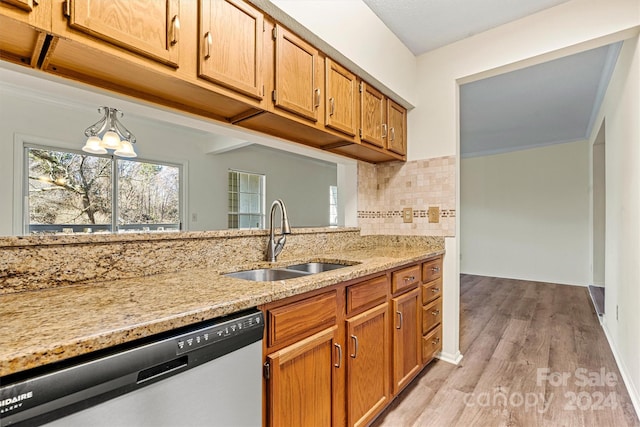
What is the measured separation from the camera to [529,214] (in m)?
5.34

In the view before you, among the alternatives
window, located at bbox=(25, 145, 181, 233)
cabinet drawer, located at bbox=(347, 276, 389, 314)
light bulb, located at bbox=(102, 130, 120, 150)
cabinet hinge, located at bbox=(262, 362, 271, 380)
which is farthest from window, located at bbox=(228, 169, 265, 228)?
cabinet hinge, located at bbox=(262, 362, 271, 380)

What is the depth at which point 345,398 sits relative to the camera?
139 centimetres

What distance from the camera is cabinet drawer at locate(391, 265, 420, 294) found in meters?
1.78

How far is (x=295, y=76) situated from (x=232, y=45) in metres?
0.38

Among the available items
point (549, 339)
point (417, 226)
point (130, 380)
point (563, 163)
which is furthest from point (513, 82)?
point (130, 380)

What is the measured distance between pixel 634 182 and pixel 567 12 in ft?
3.77

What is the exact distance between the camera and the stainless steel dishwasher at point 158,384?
1.94ft

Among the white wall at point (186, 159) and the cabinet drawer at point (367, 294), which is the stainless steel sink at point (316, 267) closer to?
the cabinet drawer at point (367, 294)

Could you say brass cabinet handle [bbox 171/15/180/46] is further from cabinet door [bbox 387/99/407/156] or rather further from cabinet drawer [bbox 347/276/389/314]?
cabinet door [bbox 387/99/407/156]

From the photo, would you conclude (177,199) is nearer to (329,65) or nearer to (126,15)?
(329,65)

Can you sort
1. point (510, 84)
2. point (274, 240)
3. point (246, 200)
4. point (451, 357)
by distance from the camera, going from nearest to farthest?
point (274, 240) < point (451, 357) < point (510, 84) < point (246, 200)

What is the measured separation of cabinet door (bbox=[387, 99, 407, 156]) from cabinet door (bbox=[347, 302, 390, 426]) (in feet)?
4.34

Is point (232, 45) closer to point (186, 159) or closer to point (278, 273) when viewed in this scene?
point (278, 273)

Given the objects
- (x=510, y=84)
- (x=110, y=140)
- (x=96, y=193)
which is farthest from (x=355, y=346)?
(x=96, y=193)
